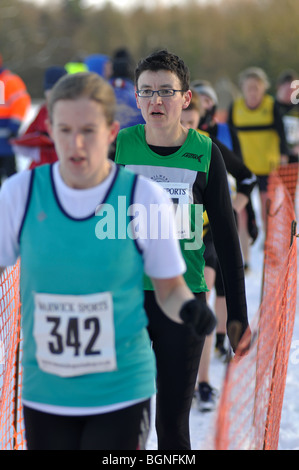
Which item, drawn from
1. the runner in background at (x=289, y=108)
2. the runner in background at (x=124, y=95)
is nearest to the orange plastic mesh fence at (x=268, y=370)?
the runner in background at (x=124, y=95)

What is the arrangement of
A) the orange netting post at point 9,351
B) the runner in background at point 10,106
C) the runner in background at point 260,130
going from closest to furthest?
the orange netting post at point 9,351 → the runner in background at point 260,130 → the runner in background at point 10,106

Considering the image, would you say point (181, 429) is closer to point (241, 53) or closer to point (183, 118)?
point (183, 118)

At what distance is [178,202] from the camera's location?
8.44ft

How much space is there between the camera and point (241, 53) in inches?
1601

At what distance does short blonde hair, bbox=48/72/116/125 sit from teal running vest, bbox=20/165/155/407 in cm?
19

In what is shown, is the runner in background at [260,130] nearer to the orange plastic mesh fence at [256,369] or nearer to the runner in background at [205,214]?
the runner in background at [205,214]

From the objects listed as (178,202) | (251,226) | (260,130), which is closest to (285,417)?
(251,226)

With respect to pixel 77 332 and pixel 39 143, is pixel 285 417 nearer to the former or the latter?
pixel 77 332

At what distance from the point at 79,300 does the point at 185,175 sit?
3.23ft

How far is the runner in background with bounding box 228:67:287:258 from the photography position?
781 cm

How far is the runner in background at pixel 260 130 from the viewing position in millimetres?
7812

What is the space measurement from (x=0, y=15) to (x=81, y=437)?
4758 cm

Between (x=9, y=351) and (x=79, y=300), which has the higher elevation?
(x=79, y=300)
